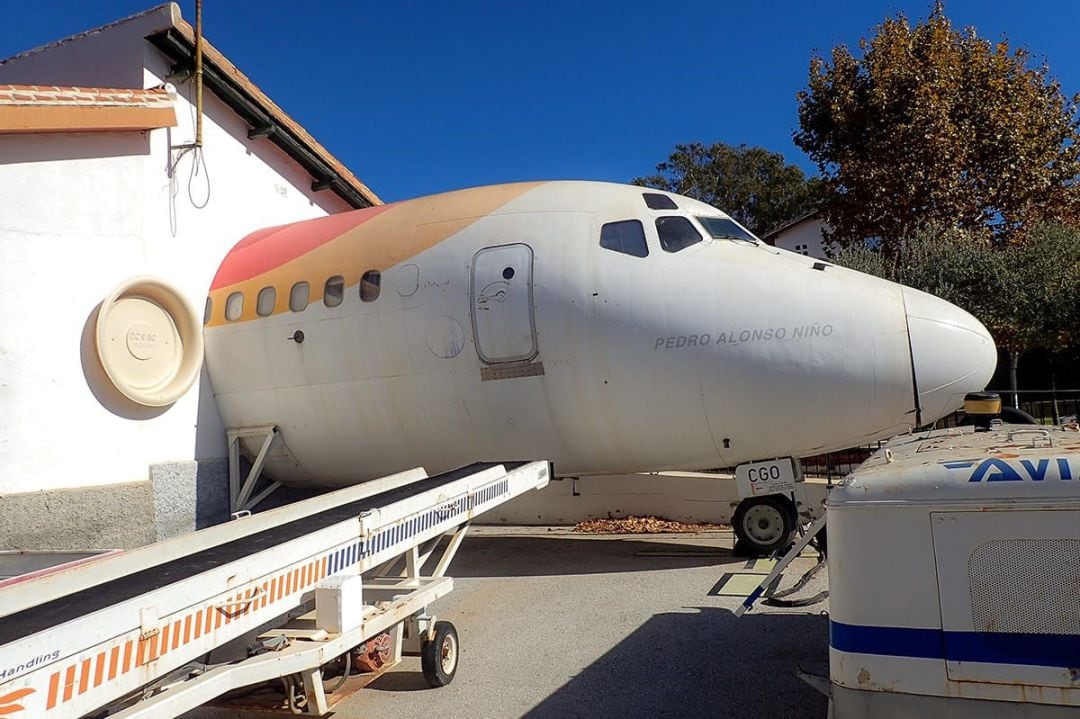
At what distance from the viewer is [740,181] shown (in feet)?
138

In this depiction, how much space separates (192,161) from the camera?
10.6 m

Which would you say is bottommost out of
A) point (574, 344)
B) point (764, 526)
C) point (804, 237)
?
point (764, 526)

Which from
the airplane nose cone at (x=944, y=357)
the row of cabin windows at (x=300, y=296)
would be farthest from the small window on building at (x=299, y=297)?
the airplane nose cone at (x=944, y=357)

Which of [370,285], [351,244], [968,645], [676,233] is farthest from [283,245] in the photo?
[968,645]

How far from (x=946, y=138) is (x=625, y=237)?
44.1 ft

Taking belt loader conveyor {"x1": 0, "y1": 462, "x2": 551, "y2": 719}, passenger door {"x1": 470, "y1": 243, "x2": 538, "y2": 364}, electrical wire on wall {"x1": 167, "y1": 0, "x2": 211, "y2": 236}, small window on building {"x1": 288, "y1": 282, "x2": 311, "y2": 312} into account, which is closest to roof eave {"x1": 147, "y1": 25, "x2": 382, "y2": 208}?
electrical wire on wall {"x1": 167, "y1": 0, "x2": 211, "y2": 236}

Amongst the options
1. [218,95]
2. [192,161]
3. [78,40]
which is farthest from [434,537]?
[78,40]

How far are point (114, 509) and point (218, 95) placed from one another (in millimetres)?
6055

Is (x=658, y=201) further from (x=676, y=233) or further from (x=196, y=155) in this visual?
(x=196, y=155)

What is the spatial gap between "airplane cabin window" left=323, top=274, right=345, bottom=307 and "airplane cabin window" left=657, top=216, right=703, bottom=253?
11.8 ft

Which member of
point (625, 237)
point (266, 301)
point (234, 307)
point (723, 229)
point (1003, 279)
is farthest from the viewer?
point (1003, 279)

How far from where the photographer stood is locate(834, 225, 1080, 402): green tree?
15914mm

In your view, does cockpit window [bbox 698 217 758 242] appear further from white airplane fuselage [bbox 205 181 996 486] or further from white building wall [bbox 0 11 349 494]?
white building wall [bbox 0 11 349 494]

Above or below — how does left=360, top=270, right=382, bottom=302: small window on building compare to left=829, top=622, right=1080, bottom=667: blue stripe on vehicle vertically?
above
